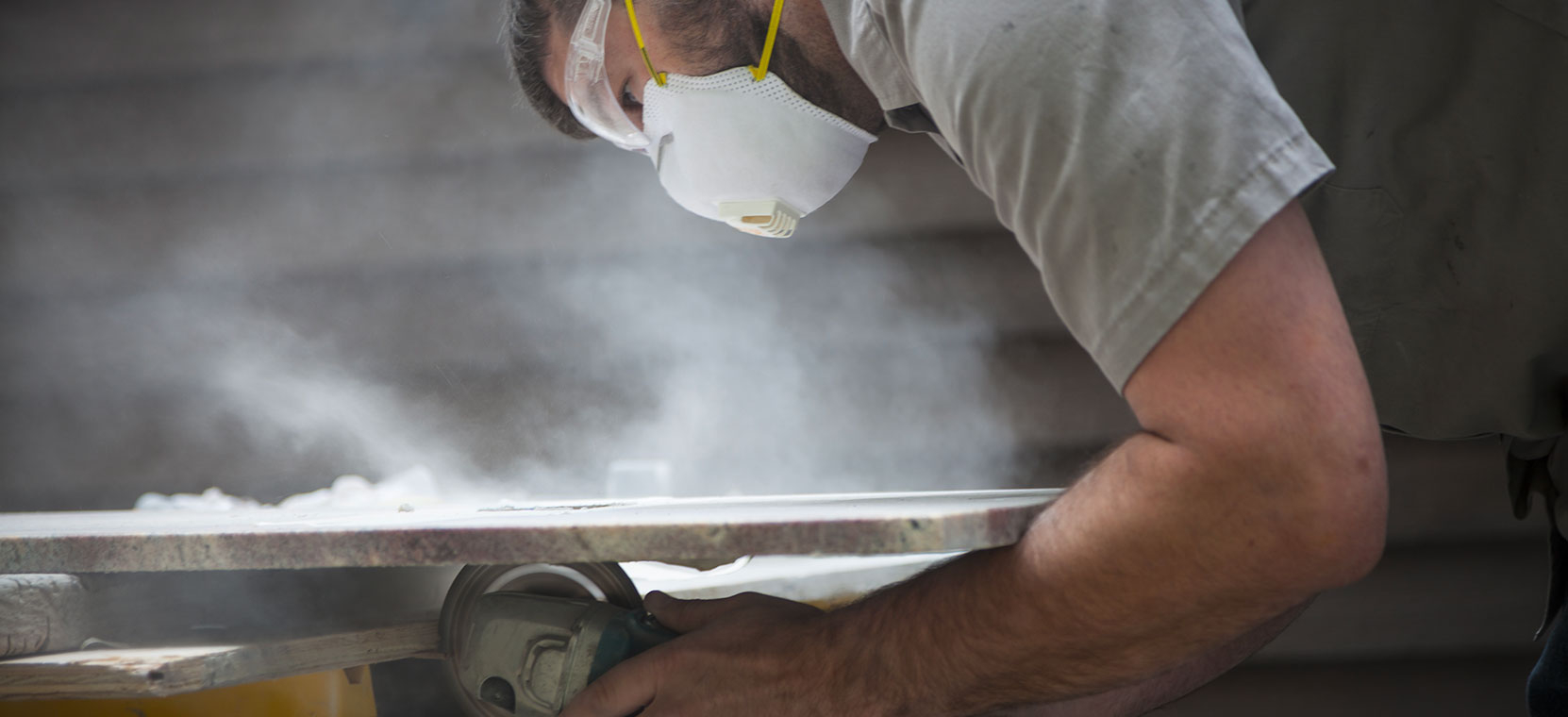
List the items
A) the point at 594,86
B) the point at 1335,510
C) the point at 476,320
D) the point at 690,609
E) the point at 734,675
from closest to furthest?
the point at 1335,510 < the point at 734,675 < the point at 690,609 < the point at 594,86 < the point at 476,320

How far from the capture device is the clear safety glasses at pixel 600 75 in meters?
1.32

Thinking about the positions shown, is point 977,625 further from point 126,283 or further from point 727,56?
point 126,283

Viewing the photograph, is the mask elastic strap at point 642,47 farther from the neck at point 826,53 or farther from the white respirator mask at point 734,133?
the neck at point 826,53

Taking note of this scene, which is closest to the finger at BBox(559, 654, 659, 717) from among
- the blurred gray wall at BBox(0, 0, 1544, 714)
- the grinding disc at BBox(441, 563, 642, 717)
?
the grinding disc at BBox(441, 563, 642, 717)

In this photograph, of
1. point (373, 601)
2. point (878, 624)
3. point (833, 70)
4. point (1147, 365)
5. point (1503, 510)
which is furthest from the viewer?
point (1503, 510)

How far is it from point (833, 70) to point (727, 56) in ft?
0.49

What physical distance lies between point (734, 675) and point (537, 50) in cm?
108

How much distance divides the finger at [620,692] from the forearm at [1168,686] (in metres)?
0.49

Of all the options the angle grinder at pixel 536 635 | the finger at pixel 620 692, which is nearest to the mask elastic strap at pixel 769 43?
the angle grinder at pixel 536 635

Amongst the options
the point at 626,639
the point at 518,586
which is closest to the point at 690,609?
the point at 626,639

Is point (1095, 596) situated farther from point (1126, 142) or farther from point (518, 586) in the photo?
point (518, 586)

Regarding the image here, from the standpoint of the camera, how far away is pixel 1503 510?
2.04 meters

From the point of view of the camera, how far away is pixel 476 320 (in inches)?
Answer: 92.0

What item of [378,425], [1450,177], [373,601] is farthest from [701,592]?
[378,425]
